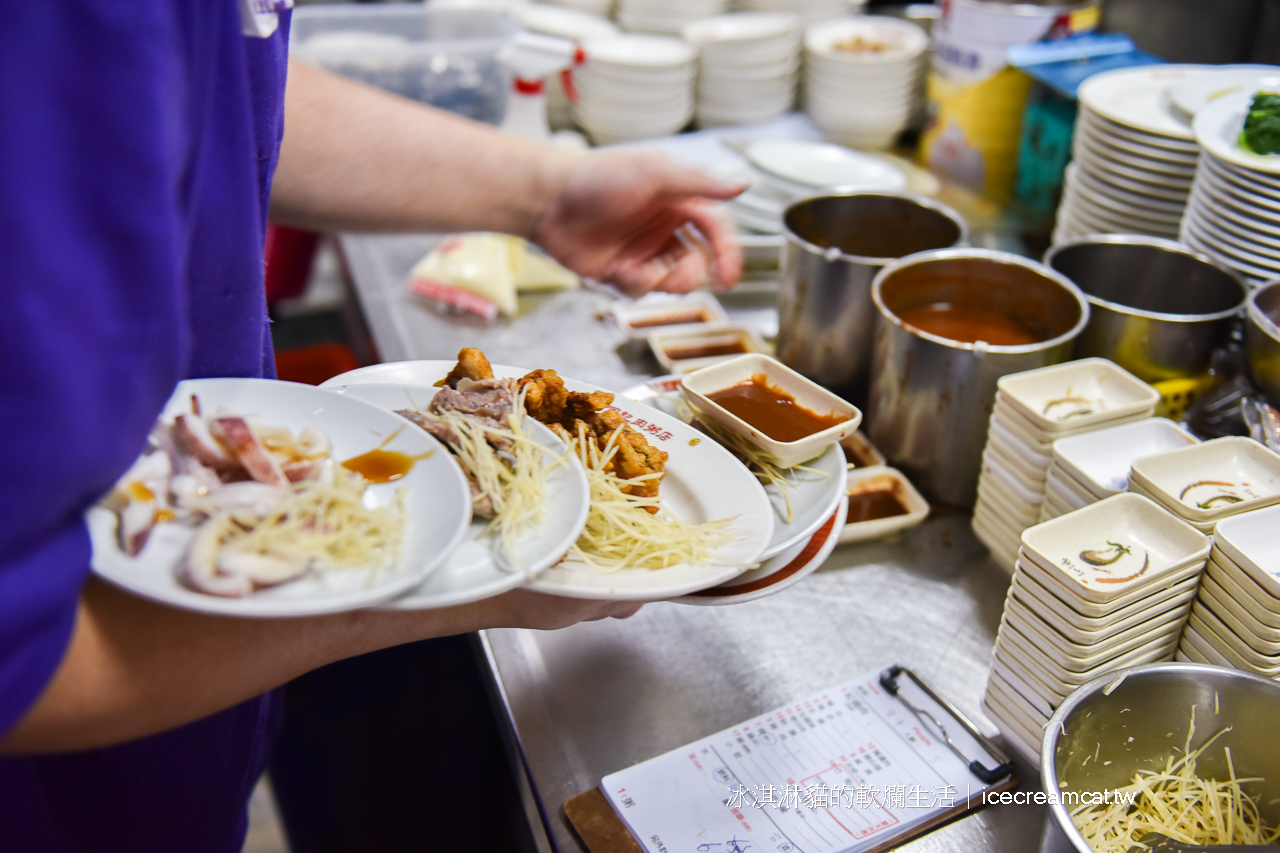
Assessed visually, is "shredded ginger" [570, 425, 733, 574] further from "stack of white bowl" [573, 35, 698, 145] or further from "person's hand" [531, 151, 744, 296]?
"stack of white bowl" [573, 35, 698, 145]

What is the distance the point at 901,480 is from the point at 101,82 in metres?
1.56

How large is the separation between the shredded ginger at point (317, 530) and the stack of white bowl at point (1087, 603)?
0.91 meters

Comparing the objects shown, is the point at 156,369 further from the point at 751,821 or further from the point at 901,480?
the point at 901,480

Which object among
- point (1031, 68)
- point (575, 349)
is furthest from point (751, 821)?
point (1031, 68)

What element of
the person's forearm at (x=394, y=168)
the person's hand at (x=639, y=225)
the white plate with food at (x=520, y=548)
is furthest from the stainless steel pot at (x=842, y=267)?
the white plate with food at (x=520, y=548)

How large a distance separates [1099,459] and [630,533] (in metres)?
0.88

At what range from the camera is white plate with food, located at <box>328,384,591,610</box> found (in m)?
0.99

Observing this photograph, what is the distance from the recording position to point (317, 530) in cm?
101

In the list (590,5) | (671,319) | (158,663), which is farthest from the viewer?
(590,5)

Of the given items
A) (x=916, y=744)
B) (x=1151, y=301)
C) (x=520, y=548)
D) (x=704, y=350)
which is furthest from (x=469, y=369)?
(x=1151, y=301)

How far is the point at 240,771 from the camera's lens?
1.65m

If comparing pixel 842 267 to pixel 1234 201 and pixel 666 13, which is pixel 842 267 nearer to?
pixel 1234 201

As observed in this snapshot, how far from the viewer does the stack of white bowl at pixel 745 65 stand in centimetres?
337

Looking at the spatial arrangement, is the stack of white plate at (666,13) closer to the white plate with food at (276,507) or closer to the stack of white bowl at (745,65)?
the stack of white bowl at (745,65)
